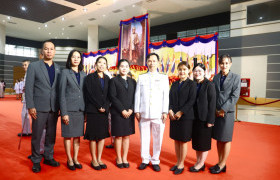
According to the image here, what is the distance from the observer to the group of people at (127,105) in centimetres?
241

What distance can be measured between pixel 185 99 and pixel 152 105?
1.42 ft

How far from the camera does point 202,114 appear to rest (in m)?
2.38

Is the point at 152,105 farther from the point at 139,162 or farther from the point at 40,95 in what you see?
the point at 40,95

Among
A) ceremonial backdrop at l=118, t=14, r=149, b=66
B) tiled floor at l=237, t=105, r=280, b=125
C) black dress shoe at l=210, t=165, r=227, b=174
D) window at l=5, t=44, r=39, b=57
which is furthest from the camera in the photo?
window at l=5, t=44, r=39, b=57

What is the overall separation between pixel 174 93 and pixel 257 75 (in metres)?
7.69

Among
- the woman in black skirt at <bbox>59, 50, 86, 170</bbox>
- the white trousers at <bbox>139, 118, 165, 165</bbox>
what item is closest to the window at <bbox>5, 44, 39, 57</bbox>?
the woman in black skirt at <bbox>59, 50, 86, 170</bbox>

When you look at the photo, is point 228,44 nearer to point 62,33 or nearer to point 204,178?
point 204,178

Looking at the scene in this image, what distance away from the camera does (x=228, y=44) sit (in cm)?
915

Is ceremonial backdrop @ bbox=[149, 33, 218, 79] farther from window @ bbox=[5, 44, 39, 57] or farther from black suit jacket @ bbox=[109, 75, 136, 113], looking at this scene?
window @ bbox=[5, 44, 39, 57]

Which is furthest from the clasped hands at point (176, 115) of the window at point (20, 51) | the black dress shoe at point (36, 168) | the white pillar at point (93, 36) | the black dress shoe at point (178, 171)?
the window at point (20, 51)

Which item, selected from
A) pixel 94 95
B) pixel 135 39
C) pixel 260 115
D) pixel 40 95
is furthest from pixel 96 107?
pixel 135 39

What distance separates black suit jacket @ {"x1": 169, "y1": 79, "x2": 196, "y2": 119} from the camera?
240cm

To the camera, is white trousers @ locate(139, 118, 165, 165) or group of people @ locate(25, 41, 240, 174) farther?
white trousers @ locate(139, 118, 165, 165)

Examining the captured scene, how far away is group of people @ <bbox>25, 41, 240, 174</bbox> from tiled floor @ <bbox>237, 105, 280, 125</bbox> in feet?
15.4
